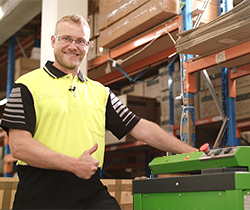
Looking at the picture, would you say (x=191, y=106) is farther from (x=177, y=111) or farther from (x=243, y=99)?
(x=177, y=111)

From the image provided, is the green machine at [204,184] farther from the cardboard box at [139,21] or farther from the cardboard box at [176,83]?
the cardboard box at [176,83]

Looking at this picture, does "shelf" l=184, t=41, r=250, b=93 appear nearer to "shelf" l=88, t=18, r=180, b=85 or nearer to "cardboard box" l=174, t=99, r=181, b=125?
"shelf" l=88, t=18, r=180, b=85

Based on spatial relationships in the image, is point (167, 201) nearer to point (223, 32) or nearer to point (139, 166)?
point (223, 32)

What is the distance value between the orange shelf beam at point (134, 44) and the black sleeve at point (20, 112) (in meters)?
1.98

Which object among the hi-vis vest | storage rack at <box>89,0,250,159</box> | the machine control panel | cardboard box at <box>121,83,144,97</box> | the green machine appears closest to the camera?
the green machine

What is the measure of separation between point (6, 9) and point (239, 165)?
15.2 feet

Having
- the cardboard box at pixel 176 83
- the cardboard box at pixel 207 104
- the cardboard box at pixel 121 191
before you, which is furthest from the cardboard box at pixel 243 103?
Answer: the cardboard box at pixel 121 191

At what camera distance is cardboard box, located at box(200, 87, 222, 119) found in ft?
14.4

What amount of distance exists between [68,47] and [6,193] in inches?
49.7

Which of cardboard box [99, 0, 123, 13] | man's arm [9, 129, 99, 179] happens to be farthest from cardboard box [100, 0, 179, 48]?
man's arm [9, 129, 99, 179]

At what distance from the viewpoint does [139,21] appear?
354 cm

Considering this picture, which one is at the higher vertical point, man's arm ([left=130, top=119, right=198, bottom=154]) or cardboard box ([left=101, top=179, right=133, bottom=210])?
man's arm ([left=130, top=119, right=198, bottom=154])

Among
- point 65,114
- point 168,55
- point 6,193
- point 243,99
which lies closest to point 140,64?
point 168,55

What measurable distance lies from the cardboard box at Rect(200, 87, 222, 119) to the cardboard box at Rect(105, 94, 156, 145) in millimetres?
1078
